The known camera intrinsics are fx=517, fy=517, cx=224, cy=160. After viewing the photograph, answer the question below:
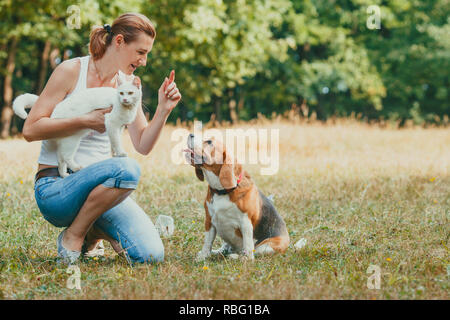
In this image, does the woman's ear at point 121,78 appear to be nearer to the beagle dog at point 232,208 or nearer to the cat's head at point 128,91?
the cat's head at point 128,91

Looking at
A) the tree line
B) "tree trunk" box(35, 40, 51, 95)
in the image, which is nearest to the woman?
the tree line

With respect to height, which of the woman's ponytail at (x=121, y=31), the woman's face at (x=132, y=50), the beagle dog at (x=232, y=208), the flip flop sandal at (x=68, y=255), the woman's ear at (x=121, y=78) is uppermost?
the woman's ponytail at (x=121, y=31)

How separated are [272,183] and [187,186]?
1.28m

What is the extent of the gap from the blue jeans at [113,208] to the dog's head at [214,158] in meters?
0.44

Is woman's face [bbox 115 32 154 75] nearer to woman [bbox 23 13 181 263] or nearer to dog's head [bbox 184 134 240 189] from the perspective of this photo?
woman [bbox 23 13 181 263]

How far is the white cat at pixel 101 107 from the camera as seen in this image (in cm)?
340

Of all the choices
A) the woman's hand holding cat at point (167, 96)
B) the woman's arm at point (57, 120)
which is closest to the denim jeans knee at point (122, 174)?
the woman's arm at point (57, 120)

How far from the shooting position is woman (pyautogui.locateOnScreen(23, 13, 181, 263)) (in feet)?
11.6

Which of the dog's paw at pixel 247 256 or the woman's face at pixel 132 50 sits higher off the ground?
the woman's face at pixel 132 50

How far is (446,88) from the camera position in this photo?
2712cm

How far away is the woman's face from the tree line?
8964mm

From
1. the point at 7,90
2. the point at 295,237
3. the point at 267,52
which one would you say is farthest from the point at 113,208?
the point at 267,52

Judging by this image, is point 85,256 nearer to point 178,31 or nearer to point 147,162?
point 147,162
